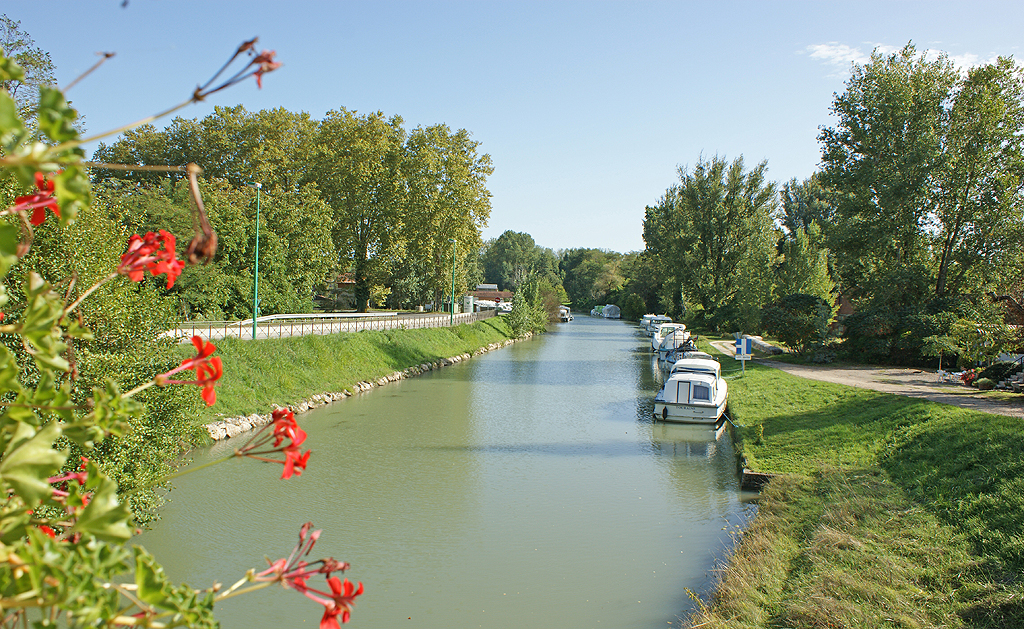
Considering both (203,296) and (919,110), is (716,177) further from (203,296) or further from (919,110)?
(203,296)

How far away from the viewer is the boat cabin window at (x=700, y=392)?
19219mm

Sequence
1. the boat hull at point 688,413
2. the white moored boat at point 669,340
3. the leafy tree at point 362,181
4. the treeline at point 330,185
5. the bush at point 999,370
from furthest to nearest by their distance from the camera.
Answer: the leafy tree at point 362,181, the treeline at point 330,185, the white moored boat at point 669,340, the boat hull at point 688,413, the bush at point 999,370

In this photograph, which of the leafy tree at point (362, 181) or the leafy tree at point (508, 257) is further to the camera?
the leafy tree at point (508, 257)

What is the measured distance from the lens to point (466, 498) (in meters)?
12.9

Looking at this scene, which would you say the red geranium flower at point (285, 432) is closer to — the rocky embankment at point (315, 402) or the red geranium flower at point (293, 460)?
the red geranium flower at point (293, 460)

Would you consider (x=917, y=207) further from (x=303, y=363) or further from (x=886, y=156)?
(x=303, y=363)

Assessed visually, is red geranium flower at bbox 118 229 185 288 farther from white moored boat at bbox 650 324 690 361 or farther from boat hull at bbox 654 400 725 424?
white moored boat at bbox 650 324 690 361

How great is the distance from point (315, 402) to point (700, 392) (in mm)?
12516

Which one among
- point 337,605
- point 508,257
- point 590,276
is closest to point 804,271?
point 337,605

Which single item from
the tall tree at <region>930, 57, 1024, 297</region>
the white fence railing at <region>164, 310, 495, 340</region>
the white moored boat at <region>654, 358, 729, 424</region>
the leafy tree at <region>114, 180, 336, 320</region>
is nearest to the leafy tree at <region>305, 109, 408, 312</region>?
the leafy tree at <region>114, 180, 336, 320</region>

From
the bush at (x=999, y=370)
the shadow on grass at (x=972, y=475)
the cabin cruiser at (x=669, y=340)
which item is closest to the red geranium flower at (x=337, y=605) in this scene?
the shadow on grass at (x=972, y=475)

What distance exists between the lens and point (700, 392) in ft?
63.4

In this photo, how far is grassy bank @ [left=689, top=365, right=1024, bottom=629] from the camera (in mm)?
6840

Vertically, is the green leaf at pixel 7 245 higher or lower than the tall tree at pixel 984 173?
lower
